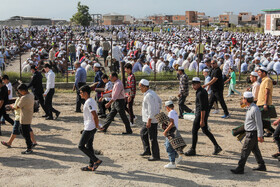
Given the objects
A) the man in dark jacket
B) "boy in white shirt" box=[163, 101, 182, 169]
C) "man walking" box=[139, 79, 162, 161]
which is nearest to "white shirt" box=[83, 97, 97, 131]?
"man walking" box=[139, 79, 162, 161]

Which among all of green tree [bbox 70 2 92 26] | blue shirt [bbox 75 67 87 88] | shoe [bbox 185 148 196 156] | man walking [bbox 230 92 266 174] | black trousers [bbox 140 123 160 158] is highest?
green tree [bbox 70 2 92 26]

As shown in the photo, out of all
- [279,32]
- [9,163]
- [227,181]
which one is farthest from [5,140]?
[279,32]

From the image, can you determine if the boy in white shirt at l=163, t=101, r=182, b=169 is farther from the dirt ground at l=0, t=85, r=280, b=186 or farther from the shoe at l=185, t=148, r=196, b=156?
the shoe at l=185, t=148, r=196, b=156

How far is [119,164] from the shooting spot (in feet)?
24.1

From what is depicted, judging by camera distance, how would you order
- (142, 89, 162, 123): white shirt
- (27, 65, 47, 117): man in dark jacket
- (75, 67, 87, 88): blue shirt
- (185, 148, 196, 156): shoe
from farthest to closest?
1. (75, 67, 87, 88): blue shirt
2. (27, 65, 47, 117): man in dark jacket
3. (185, 148, 196, 156): shoe
4. (142, 89, 162, 123): white shirt

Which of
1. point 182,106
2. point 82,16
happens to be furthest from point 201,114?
point 82,16

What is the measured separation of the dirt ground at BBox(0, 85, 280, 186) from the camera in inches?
257

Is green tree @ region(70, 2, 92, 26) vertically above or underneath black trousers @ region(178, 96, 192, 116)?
above

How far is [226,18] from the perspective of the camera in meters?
106

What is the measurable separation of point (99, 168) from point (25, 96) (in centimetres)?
205

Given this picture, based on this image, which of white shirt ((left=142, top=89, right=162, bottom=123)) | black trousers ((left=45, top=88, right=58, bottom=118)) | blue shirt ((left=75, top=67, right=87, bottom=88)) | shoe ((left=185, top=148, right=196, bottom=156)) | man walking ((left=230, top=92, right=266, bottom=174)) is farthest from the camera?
blue shirt ((left=75, top=67, right=87, bottom=88))

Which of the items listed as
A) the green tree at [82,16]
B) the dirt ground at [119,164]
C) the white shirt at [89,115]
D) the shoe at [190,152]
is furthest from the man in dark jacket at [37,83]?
the green tree at [82,16]

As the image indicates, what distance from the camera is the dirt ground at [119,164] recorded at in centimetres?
652

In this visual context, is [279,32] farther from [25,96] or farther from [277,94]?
[25,96]
